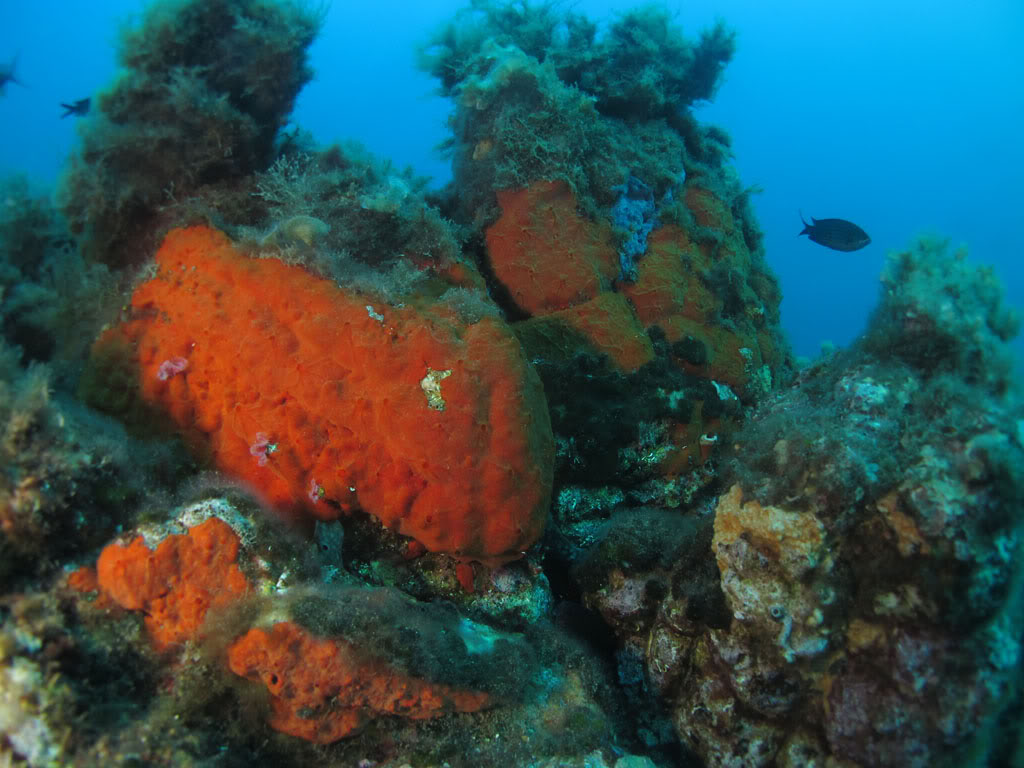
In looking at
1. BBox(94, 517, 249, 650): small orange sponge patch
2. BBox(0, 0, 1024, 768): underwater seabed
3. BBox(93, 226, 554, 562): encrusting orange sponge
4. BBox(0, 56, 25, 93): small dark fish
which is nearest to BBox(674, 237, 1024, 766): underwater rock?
BBox(0, 0, 1024, 768): underwater seabed

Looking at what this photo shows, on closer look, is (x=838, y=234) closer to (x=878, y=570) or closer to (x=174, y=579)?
(x=878, y=570)

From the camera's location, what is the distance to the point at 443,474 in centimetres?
352

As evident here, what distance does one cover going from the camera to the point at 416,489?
358 cm

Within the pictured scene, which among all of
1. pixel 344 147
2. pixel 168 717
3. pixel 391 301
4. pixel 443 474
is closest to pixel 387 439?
pixel 443 474

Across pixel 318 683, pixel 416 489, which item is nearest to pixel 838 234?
pixel 416 489

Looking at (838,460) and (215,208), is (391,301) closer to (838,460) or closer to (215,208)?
(215,208)

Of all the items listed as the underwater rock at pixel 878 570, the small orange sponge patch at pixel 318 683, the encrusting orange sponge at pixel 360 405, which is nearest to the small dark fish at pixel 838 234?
the underwater rock at pixel 878 570

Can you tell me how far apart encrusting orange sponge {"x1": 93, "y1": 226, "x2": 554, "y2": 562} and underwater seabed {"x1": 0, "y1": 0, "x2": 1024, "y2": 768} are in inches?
0.8

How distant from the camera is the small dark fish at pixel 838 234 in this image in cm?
681

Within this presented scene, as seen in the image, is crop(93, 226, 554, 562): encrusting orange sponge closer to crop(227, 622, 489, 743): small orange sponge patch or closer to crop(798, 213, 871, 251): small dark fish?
crop(227, 622, 489, 743): small orange sponge patch

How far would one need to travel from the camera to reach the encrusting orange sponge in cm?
356

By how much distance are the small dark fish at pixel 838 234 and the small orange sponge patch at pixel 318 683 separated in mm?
6672

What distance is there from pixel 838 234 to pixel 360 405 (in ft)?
20.5

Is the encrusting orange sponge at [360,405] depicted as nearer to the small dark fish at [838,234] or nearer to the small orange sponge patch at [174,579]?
the small orange sponge patch at [174,579]
